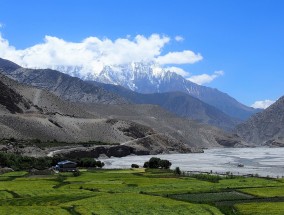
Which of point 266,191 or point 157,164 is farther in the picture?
point 157,164

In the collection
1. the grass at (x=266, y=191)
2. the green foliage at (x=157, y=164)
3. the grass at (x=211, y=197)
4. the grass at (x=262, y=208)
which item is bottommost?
the grass at (x=262, y=208)

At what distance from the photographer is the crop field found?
48.5 m

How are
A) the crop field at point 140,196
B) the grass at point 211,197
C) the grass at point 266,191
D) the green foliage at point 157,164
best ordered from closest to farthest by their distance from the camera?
the crop field at point 140,196, the grass at point 211,197, the grass at point 266,191, the green foliage at point 157,164

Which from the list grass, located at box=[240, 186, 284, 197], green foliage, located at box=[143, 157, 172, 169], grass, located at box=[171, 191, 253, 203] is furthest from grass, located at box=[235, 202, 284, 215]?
green foliage, located at box=[143, 157, 172, 169]

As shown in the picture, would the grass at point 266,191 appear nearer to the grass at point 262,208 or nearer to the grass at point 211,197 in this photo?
the grass at point 211,197

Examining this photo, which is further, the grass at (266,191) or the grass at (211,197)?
the grass at (266,191)

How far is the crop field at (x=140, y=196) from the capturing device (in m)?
48.5

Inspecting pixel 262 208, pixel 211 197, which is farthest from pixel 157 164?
pixel 262 208

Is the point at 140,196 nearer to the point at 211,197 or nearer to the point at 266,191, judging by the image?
the point at 211,197

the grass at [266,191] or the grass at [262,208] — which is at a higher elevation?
the grass at [266,191]

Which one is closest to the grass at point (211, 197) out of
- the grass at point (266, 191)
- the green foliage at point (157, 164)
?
the grass at point (266, 191)

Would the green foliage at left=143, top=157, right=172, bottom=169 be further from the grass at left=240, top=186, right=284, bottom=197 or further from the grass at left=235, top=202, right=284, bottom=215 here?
the grass at left=235, top=202, right=284, bottom=215

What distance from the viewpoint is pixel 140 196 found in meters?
58.3

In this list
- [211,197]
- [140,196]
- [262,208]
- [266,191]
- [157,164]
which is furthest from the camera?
[157,164]
